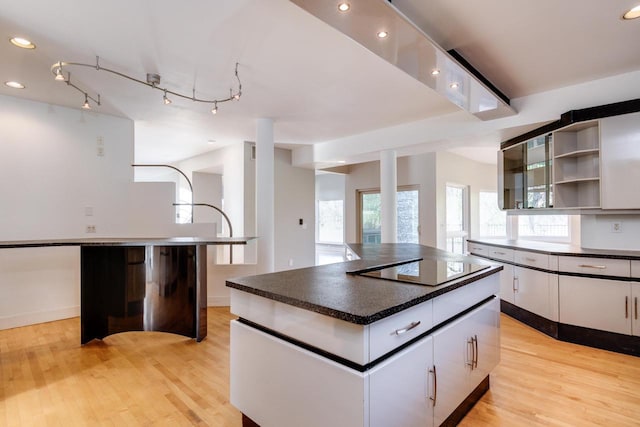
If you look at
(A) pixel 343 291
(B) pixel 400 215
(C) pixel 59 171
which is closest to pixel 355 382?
(A) pixel 343 291

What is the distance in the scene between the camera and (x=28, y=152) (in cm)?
358

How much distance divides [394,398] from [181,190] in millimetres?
7771

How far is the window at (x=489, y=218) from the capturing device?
24.0 feet

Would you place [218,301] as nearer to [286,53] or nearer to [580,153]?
[286,53]

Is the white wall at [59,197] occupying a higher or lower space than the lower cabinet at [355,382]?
higher

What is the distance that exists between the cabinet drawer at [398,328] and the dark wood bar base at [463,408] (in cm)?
63

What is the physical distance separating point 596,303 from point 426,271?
207 centimetres

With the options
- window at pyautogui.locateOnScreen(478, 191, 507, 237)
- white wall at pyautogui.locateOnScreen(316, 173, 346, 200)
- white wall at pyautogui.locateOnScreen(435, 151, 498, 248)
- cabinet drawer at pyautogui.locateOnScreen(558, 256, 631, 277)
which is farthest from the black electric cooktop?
white wall at pyautogui.locateOnScreen(316, 173, 346, 200)

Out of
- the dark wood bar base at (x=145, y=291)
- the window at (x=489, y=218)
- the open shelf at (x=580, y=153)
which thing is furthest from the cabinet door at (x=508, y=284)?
the window at (x=489, y=218)

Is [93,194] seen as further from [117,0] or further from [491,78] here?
[491,78]

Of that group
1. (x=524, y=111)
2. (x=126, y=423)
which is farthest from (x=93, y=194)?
(x=524, y=111)

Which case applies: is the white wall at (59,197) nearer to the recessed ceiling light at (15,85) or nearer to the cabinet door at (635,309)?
the recessed ceiling light at (15,85)

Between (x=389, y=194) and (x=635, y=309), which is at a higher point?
(x=389, y=194)

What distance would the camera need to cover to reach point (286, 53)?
8.17ft
